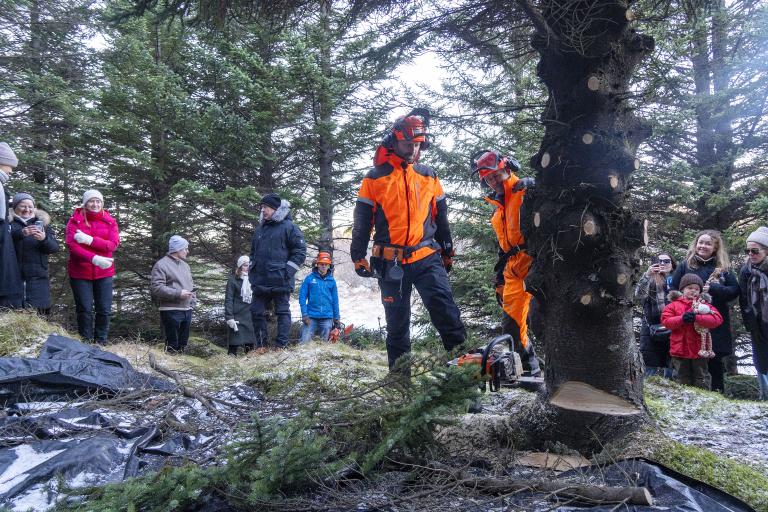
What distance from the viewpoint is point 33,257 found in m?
6.56

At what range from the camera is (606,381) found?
3195 mm

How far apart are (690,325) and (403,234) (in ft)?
12.6

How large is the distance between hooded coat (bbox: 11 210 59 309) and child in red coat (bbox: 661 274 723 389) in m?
7.59

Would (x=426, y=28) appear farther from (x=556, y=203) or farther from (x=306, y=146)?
(x=306, y=146)

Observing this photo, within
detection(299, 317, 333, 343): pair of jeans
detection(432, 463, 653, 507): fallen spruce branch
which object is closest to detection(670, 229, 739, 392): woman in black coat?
detection(432, 463, 653, 507): fallen spruce branch

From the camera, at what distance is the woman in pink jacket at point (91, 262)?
676 centimetres

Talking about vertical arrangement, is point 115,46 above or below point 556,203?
above

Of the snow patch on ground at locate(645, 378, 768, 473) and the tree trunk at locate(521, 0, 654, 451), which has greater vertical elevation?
the tree trunk at locate(521, 0, 654, 451)

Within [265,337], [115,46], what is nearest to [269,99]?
[115,46]

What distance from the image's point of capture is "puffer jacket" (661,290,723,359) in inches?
240

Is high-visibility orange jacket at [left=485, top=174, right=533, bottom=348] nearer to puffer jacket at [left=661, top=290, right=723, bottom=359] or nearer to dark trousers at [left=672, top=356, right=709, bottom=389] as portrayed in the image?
puffer jacket at [left=661, top=290, right=723, bottom=359]

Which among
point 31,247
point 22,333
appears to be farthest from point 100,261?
point 22,333

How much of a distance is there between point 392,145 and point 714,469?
3223mm

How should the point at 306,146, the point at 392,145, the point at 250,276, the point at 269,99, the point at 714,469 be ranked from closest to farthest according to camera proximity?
the point at 714,469
the point at 392,145
the point at 250,276
the point at 269,99
the point at 306,146
